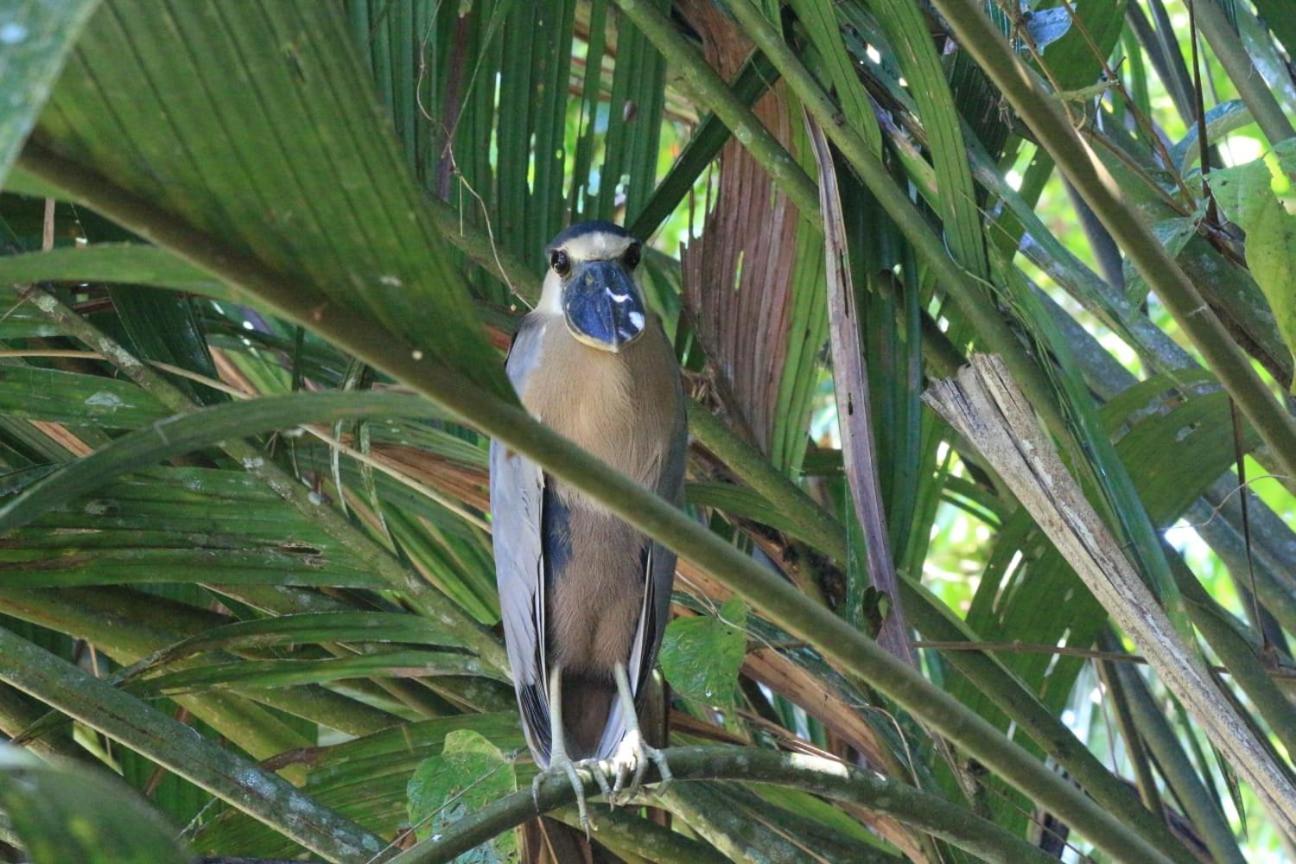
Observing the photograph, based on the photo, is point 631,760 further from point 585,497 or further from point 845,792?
point 845,792

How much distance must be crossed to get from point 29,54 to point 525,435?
1.04ft

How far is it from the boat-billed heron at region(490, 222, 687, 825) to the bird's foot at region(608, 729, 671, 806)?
3 cm

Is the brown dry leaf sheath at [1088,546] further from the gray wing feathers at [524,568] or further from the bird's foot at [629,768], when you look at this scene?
the gray wing feathers at [524,568]

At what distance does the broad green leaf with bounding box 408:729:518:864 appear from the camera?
1.36 meters

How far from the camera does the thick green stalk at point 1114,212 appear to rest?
3.22 ft

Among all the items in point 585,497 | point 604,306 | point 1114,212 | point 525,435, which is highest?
point 1114,212

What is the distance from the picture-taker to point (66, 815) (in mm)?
515

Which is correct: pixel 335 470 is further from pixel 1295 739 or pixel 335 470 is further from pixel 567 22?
pixel 1295 739

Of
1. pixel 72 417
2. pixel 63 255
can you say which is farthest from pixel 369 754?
pixel 63 255

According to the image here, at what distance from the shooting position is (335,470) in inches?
65.4

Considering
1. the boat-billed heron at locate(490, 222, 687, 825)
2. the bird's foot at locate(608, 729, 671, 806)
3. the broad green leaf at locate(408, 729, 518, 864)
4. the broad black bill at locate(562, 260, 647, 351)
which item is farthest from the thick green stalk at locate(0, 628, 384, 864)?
the broad black bill at locate(562, 260, 647, 351)

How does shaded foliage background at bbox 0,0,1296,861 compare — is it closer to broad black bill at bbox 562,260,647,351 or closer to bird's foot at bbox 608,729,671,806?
bird's foot at bbox 608,729,671,806

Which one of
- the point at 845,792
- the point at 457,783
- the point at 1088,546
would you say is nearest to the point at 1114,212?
the point at 1088,546

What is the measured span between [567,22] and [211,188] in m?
1.38
